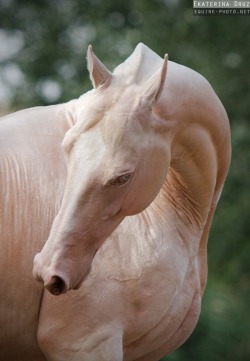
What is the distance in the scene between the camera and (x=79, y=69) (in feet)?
48.4

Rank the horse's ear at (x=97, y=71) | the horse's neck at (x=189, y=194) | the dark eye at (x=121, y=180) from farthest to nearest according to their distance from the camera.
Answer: the horse's neck at (x=189, y=194), the horse's ear at (x=97, y=71), the dark eye at (x=121, y=180)

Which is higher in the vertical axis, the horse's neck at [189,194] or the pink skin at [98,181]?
the pink skin at [98,181]

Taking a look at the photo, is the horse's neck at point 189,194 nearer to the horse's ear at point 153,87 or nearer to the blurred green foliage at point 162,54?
the horse's ear at point 153,87

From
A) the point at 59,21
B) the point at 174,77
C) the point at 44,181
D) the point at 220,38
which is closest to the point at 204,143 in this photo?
the point at 174,77

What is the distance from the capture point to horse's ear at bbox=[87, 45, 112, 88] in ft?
13.9

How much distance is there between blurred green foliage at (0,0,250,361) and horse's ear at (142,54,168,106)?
7.19 m

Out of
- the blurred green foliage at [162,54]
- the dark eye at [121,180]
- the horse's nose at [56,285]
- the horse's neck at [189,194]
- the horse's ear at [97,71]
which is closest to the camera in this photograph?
the horse's nose at [56,285]

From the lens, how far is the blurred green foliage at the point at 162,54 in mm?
13281

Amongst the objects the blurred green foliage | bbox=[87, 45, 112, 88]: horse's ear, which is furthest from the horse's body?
the blurred green foliage

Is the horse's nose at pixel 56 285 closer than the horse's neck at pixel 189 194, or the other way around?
the horse's nose at pixel 56 285

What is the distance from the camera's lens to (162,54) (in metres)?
13.2

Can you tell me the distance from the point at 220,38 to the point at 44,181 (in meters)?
9.86

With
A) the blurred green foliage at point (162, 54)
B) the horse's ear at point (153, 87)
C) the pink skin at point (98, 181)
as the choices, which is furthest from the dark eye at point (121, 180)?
the blurred green foliage at point (162, 54)

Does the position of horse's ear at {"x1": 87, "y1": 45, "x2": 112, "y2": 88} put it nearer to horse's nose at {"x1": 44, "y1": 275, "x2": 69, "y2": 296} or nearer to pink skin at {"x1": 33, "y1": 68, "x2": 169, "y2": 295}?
pink skin at {"x1": 33, "y1": 68, "x2": 169, "y2": 295}
